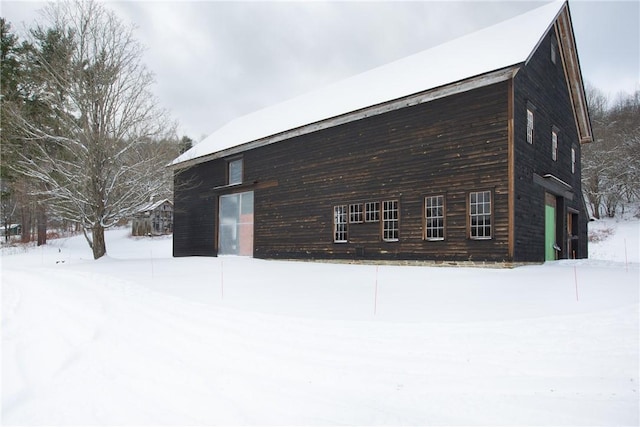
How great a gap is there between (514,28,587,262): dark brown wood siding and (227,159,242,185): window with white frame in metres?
13.5

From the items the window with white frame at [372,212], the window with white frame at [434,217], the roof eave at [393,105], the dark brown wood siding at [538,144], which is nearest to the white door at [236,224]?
the roof eave at [393,105]

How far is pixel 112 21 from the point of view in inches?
819

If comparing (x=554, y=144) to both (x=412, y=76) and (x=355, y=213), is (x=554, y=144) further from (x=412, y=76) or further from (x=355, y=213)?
(x=355, y=213)

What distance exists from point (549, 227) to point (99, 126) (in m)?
19.9

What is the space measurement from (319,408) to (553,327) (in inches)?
154

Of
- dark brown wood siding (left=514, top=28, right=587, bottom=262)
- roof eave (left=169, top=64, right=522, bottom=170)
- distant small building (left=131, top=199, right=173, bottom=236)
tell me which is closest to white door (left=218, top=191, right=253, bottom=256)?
roof eave (left=169, top=64, right=522, bottom=170)

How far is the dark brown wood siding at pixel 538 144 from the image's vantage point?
42.4ft

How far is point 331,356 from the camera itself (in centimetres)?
521

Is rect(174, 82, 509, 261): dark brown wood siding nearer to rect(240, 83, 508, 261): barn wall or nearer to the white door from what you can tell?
rect(240, 83, 508, 261): barn wall

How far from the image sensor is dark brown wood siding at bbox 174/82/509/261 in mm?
12875

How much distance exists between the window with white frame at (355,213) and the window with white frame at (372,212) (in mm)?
308

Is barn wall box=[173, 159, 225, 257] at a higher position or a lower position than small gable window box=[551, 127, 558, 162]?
lower

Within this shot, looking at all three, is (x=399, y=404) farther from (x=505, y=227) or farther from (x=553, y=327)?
(x=505, y=227)

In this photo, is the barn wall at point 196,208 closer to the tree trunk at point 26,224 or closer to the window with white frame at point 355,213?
the window with white frame at point 355,213
